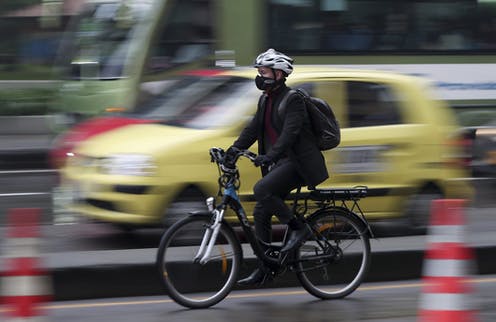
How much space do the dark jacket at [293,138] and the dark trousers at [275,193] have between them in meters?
0.07

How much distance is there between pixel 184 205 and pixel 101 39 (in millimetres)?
7107

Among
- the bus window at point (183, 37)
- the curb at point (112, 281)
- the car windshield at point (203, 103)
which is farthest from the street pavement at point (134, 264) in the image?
the bus window at point (183, 37)

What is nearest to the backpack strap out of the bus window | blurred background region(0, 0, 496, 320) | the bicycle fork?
the bicycle fork

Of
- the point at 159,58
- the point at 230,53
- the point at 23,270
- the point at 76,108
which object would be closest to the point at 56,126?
the point at 76,108

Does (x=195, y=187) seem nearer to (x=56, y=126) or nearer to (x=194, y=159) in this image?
(x=194, y=159)

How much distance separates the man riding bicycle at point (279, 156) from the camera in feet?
20.8

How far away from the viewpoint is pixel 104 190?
8.32 m

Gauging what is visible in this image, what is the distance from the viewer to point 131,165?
816cm

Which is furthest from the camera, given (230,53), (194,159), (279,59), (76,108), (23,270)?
(76,108)

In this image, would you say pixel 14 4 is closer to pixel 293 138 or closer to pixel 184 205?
pixel 184 205

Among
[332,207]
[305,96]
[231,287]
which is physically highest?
[305,96]

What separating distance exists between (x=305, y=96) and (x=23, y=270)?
8.39ft

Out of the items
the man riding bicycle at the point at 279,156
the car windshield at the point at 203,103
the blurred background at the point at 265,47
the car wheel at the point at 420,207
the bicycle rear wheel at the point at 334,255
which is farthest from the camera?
the blurred background at the point at 265,47

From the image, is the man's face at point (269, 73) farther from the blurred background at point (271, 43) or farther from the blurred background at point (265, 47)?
the blurred background at point (271, 43)
